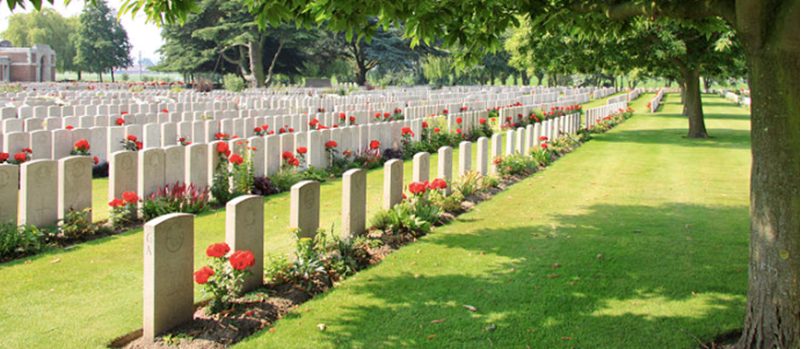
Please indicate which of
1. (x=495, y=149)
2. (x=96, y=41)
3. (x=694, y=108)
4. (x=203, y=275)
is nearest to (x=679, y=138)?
(x=694, y=108)

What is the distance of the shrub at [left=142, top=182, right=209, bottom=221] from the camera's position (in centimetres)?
745

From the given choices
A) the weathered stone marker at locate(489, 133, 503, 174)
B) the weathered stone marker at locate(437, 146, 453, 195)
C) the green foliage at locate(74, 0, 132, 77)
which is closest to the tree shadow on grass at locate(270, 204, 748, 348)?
the weathered stone marker at locate(437, 146, 453, 195)

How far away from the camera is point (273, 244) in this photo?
6715 mm

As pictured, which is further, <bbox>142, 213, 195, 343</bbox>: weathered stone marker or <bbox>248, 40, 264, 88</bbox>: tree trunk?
<bbox>248, 40, 264, 88</bbox>: tree trunk

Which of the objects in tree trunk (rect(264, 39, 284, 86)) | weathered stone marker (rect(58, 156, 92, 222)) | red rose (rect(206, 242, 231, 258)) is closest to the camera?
red rose (rect(206, 242, 231, 258))

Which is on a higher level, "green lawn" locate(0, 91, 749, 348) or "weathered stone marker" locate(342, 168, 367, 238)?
"weathered stone marker" locate(342, 168, 367, 238)

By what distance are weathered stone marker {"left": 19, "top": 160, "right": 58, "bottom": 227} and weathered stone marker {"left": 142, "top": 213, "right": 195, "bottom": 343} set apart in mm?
3039

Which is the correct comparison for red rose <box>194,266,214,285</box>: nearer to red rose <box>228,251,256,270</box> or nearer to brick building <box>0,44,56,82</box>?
red rose <box>228,251,256,270</box>

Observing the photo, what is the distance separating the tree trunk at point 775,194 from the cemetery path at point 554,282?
608 millimetres

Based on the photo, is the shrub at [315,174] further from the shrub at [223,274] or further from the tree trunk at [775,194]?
the tree trunk at [775,194]

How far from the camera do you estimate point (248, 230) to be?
4.78 meters

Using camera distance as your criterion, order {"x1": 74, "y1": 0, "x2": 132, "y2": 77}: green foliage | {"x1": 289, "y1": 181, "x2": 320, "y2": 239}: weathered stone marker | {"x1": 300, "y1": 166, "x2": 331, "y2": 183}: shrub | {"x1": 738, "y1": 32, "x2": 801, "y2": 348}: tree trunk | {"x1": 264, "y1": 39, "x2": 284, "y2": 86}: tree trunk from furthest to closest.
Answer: {"x1": 74, "y1": 0, "x2": 132, "y2": 77}: green foliage, {"x1": 264, "y1": 39, "x2": 284, "y2": 86}: tree trunk, {"x1": 300, "y1": 166, "x2": 331, "y2": 183}: shrub, {"x1": 289, "y1": 181, "x2": 320, "y2": 239}: weathered stone marker, {"x1": 738, "y1": 32, "x2": 801, "y2": 348}: tree trunk

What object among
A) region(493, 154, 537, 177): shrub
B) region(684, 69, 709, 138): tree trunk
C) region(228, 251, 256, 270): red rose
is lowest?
region(228, 251, 256, 270): red rose

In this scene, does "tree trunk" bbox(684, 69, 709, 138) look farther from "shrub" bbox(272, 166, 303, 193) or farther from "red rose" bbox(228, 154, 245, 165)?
"red rose" bbox(228, 154, 245, 165)
